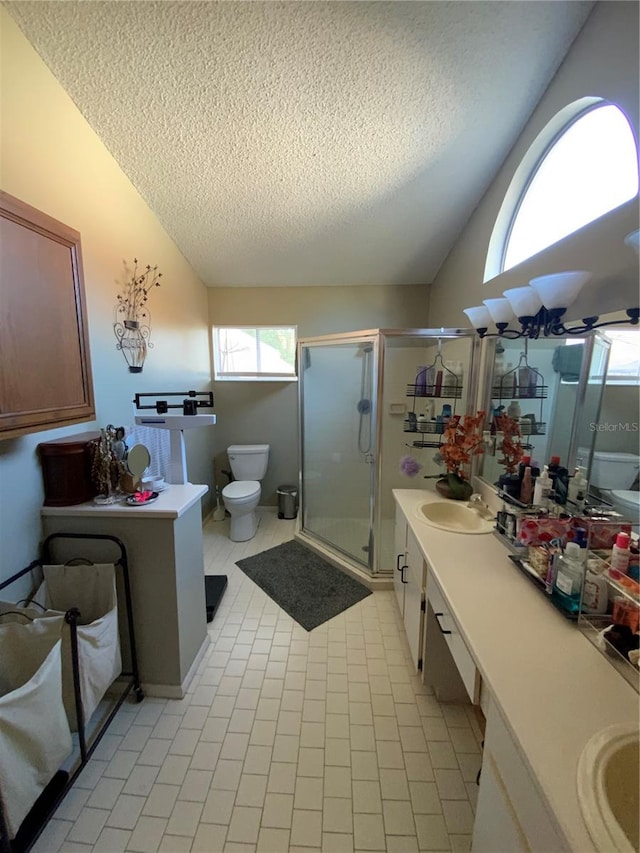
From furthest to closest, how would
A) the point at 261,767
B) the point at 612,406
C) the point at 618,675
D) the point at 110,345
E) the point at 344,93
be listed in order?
1. the point at 110,345
2. the point at 344,93
3. the point at 261,767
4. the point at 612,406
5. the point at 618,675

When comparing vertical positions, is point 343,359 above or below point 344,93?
below

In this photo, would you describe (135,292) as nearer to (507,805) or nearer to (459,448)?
(459,448)

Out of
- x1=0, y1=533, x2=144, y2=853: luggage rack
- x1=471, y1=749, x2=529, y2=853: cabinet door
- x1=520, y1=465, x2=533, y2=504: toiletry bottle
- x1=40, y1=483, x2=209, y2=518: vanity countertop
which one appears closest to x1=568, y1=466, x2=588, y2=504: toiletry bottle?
x1=520, y1=465, x2=533, y2=504: toiletry bottle

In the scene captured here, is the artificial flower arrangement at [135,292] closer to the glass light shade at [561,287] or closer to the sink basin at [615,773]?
the glass light shade at [561,287]

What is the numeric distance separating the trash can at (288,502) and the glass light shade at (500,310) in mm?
2448

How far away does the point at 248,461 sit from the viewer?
3.29m

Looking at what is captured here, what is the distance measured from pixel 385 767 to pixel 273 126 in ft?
9.53

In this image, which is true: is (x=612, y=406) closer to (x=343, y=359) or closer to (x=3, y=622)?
(x=343, y=359)

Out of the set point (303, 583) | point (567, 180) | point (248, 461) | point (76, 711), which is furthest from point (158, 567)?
point (567, 180)

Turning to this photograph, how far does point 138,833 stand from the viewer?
110 centimetres

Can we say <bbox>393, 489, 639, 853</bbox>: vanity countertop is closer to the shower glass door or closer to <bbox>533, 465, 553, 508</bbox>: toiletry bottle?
<bbox>533, 465, 553, 508</bbox>: toiletry bottle

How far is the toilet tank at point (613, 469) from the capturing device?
1.02m

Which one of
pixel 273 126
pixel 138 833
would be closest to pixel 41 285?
pixel 273 126

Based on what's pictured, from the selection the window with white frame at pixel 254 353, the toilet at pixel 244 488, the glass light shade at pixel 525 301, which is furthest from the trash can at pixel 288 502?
the glass light shade at pixel 525 301
